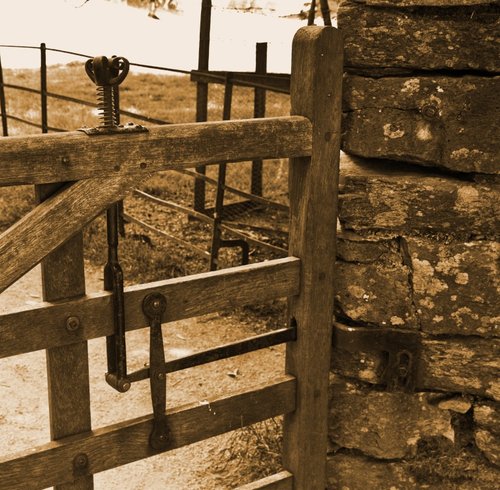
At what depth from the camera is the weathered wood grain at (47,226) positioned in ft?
6.93

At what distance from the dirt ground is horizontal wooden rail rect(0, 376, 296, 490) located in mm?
1069

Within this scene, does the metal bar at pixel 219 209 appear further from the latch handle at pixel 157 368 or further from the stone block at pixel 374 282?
the latch handle at pixel 157 368

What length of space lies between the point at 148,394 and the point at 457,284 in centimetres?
213

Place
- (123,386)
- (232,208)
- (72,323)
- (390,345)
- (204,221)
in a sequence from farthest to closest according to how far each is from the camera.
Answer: (232,208) → (204,221) → (390,345) → (123,386) → (72,323)

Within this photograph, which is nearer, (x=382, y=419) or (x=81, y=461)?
(x=81, y=461)

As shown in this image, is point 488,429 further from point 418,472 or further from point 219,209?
point 219,209

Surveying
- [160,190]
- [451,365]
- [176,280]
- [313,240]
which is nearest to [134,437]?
[176,280]

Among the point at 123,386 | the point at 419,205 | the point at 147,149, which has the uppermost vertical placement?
the point at 147,149

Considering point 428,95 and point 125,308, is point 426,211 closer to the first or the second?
point 428,95

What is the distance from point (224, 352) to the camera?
259 centimetres

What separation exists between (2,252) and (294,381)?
111cm

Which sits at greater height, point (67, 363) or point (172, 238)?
point (67, 363)

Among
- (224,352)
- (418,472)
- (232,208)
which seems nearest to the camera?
(224,352)

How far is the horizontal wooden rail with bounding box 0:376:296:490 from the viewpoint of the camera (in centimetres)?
230
